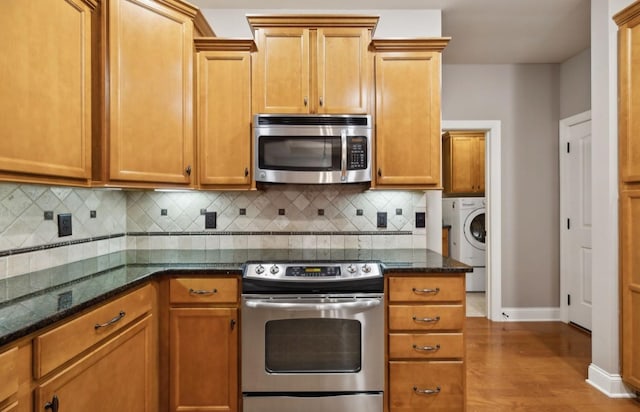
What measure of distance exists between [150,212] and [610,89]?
334 cm

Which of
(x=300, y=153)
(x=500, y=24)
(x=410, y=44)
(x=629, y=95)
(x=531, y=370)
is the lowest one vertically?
(x=531, y=370)

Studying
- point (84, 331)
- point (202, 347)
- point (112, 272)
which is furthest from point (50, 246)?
point (202, 347)

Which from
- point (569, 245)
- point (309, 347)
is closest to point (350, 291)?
point (309, 347)

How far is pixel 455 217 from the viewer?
518 centimetres

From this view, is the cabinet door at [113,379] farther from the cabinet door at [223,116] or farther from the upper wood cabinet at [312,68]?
the upper wood cabinet at [312,68]

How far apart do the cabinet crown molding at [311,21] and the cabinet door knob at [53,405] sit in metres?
2.23

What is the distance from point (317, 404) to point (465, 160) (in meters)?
4.02

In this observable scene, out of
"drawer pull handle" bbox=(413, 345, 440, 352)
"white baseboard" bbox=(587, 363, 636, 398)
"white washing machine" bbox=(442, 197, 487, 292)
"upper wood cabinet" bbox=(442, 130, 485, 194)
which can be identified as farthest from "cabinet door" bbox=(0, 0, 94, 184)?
"white washing machine" bbox=(442, 197, 487, 292)

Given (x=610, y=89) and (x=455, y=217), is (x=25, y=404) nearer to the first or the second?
(x=610, y=89)

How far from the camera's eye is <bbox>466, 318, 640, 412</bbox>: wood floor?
2357mm

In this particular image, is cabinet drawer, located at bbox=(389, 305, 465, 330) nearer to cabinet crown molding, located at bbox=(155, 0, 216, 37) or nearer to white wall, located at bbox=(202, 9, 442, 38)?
white wall, located at bbox=(202, 9, 442, 38)

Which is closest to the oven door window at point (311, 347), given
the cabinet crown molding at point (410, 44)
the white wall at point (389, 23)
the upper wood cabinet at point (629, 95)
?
the cabinet crown molding at point (410, 44)

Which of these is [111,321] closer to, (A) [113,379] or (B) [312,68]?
(A) [113,379]

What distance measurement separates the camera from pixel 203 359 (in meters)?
2.05
